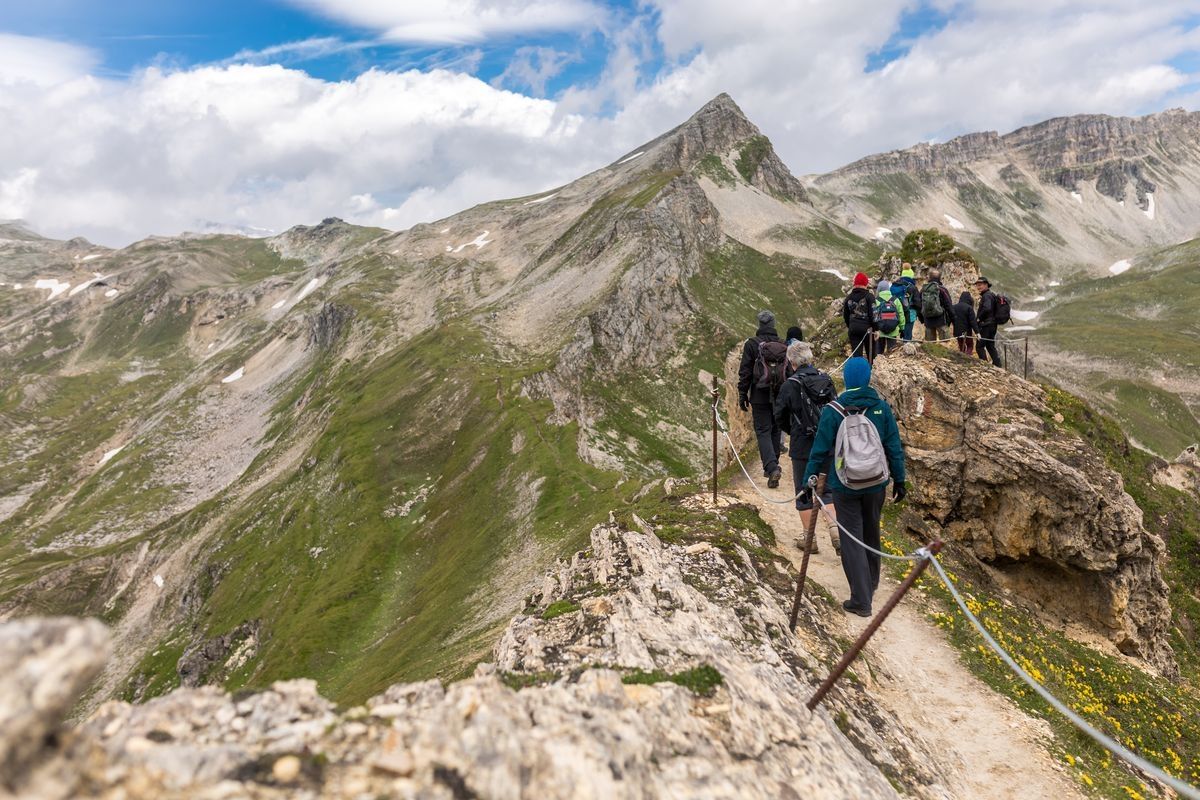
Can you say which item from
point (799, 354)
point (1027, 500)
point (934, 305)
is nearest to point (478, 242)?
point (934, 305)

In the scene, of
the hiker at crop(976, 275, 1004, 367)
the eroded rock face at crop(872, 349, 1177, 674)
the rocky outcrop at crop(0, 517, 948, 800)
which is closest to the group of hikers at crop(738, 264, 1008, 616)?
the rocky outcrop at crop(0, 517, 948, 800)

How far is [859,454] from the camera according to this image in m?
13.3

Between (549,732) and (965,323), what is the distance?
1130 inches

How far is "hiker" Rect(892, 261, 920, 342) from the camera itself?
28656mm

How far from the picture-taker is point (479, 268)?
159250mm

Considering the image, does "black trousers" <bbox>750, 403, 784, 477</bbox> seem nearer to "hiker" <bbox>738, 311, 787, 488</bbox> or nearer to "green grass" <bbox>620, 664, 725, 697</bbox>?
"hiker" <bbox>738, 311, 787, 488</bbox>

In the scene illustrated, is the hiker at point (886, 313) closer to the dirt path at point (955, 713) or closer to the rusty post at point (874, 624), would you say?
the dirt path at point (955, 713)

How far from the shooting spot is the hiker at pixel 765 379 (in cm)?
2052

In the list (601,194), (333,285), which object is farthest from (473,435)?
(333,285)

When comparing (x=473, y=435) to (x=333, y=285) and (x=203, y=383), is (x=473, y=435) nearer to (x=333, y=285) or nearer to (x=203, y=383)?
(x=203, y=383)

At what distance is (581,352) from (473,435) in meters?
23.9

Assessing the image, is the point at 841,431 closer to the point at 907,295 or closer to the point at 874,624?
the point at 874,624

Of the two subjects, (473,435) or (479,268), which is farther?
(479,268)

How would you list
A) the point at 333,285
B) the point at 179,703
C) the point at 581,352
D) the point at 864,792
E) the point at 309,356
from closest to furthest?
1. the point at 179,703
2. the point at 864,792
3. the point at 581,352
4. the point at 309,356
5. the point at 333,285
